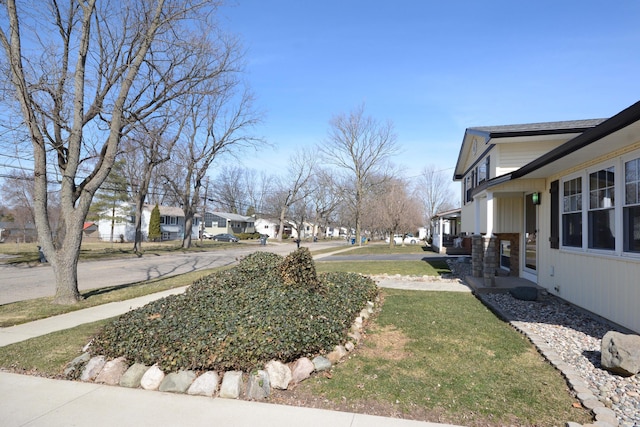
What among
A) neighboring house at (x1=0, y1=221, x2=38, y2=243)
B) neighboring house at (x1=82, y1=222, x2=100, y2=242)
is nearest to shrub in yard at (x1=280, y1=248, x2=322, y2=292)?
neighboring house at (x1=0, y1=221, x2=38, y2=243)

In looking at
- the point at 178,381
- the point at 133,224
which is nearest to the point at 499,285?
the point at 178,381

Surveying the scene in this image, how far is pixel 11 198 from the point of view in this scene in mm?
48969

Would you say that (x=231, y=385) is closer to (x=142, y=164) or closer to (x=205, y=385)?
(x=205, y=385)

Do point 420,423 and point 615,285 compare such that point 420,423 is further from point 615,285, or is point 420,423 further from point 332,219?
point 332,219

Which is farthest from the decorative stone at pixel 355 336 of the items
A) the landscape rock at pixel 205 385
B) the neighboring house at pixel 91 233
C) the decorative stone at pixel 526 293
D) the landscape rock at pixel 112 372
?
the neighboring house at pixel 91 233

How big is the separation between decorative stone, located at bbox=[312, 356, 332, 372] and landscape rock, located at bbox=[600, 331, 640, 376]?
3003 mm

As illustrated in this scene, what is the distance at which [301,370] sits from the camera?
4395mm

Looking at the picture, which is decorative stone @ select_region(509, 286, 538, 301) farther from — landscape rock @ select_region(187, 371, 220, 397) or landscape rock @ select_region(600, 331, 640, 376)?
landscape rock @ select_region(187, 371, 220, 397)

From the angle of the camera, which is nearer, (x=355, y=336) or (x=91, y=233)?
(x=355, y=336)

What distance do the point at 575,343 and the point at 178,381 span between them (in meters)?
5.10

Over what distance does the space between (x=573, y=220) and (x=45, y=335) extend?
31.1 ft

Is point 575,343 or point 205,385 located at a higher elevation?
point 575,343

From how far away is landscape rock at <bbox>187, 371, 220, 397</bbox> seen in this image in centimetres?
405

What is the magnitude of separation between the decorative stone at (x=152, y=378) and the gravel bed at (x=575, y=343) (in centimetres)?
418
